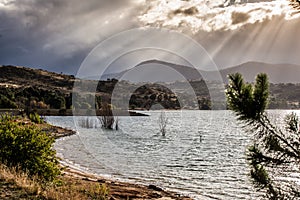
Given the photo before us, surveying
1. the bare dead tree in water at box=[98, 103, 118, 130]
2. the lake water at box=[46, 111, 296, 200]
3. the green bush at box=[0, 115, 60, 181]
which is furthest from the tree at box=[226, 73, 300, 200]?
the bare dead tree in water at box=[98, 103, 118, 130]

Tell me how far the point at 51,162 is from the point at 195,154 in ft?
76.7

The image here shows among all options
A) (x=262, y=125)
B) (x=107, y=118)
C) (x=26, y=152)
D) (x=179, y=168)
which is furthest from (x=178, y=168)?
(x=107, y=118)

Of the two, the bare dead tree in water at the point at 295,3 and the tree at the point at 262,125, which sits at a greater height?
the bare dead tree in water at the point at 295,3

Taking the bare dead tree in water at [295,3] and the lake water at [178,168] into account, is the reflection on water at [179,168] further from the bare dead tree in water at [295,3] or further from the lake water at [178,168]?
the bare dead tree in water at [295,3]

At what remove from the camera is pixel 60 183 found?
11469 millimetres

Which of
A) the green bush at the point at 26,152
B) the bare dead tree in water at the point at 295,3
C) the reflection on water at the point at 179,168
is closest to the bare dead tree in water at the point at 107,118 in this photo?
the reflection on water at the point at 179,168

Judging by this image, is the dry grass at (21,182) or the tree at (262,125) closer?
the tree at (262,125)


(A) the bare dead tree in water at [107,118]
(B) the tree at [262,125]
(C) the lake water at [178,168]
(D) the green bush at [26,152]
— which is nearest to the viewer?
(B) the tree at [262,125]

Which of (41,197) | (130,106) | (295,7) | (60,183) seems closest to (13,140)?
(60,183)

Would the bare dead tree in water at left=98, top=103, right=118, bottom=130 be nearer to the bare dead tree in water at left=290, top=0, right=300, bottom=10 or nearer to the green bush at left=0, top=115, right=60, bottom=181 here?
the green bush at left=0, top=115, right=60, bottom=181

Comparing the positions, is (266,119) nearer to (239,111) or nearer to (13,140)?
(239,111)

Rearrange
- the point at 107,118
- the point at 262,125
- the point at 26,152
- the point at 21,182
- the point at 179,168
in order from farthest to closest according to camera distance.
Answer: the point at 107,118
the point at 179,168
the point at 26,152
the point at 21,182
the point at 262,125

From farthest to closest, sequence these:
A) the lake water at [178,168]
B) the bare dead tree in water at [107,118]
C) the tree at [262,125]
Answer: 1. the bare dead tree in water at [107,118]
2. the lake water at [178,168]
3. the tree at [262,125]

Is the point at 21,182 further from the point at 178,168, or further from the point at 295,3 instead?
the point at 178,168
